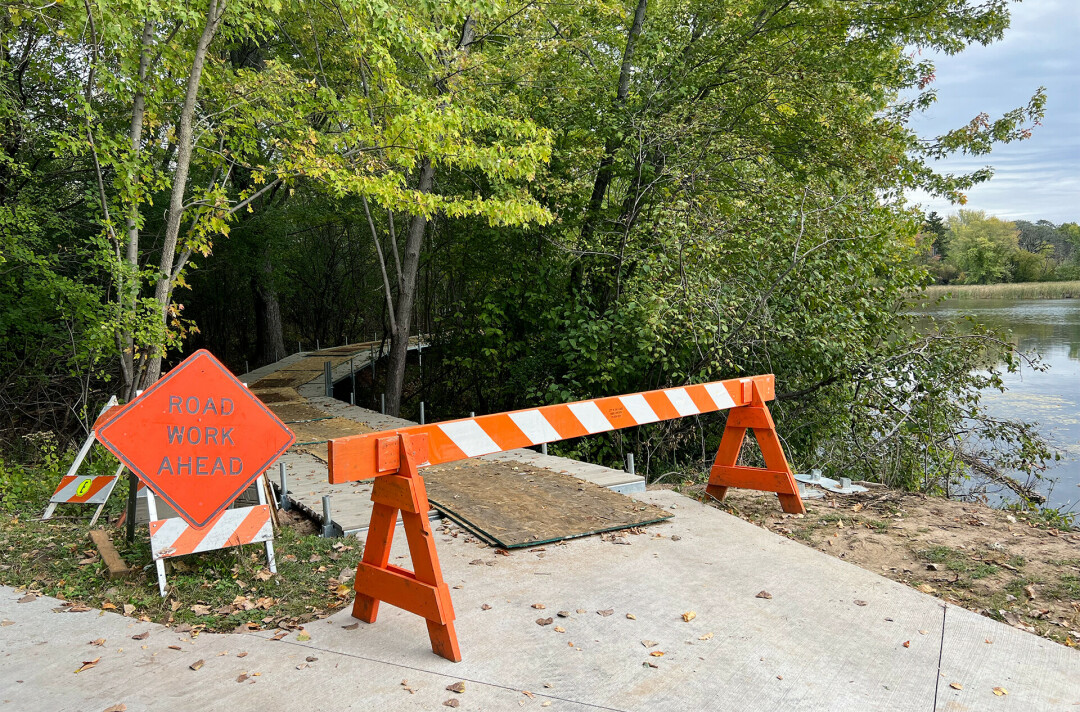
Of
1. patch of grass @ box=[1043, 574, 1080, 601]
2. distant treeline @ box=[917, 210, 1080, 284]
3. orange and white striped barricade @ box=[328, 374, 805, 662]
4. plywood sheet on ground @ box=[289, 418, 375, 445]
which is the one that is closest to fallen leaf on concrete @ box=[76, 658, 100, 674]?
orange and white striped barricade @ box=[328, 374, 805, 662]

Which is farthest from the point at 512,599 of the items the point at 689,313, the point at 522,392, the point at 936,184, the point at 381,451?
the point at 936,184

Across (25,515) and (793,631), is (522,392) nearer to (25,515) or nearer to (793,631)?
(25,515)

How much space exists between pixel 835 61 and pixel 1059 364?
580 inches

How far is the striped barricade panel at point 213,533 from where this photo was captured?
462cm

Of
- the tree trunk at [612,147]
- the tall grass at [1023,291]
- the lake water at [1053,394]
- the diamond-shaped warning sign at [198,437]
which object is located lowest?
the lake water at [1053,394]

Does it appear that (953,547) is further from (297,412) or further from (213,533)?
(297,412)

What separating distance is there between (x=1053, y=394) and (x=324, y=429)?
54.2 feet

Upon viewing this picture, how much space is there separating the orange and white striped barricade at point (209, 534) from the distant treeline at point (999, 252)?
170ft

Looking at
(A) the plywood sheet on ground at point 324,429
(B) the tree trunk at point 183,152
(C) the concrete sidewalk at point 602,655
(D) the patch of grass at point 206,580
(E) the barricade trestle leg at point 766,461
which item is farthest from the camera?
(A) the plywood sheet on ground at point 324,429

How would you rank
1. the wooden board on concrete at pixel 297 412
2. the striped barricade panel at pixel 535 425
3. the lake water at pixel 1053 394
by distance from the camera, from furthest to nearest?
the wooden board on concrete at pixel 297 412
the lake water at pixel 1053 394
the striped barricade panel at pixel 535 425

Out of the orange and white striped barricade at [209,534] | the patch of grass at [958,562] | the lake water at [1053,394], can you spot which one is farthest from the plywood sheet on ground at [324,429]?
the lake water at [1053,394]

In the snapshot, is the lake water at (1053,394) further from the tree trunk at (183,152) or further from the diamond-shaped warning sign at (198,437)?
the tree trunk at (183,152)

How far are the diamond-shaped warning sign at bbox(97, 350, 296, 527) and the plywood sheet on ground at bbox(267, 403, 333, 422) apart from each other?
7079 mm

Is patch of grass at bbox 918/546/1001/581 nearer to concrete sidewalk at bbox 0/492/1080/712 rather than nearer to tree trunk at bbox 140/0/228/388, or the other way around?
concrete sidewalk at bbox 0/492/1080/712
